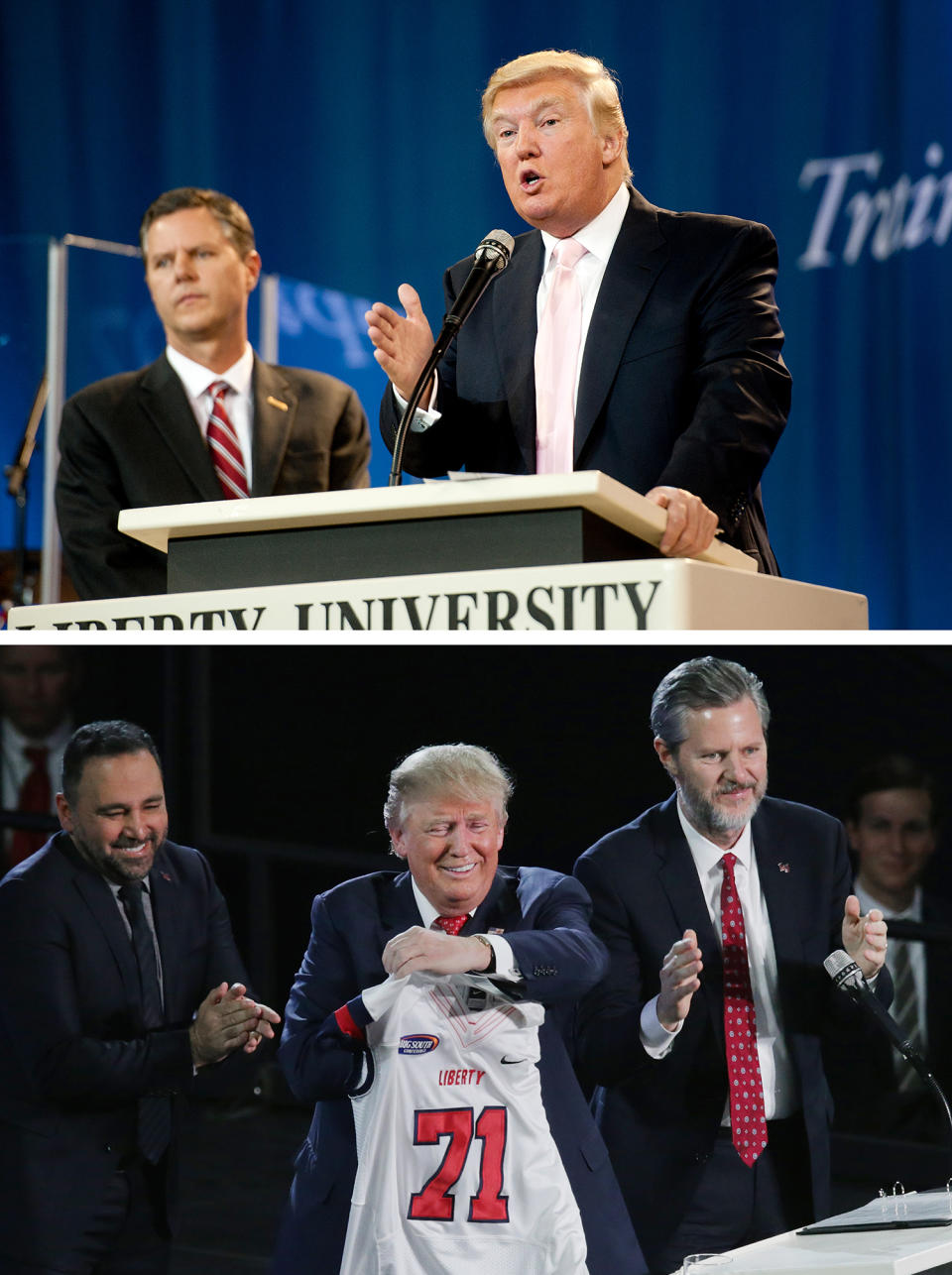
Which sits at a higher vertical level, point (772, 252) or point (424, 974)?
point (772, 252)

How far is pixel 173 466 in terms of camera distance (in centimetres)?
304

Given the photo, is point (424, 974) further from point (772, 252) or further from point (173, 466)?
point (173, 466)

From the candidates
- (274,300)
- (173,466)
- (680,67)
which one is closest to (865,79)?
(680,67)

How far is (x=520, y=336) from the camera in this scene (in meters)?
2.33

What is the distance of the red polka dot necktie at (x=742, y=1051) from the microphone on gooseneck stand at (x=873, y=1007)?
0.29 ft

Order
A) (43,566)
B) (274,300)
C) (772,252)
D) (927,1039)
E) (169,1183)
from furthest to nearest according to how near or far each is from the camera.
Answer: (274,300)
(43,566)
(772,252)
(169,1183)
(927,1039)

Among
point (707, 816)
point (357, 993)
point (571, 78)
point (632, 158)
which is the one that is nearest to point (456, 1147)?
point (357, 993)

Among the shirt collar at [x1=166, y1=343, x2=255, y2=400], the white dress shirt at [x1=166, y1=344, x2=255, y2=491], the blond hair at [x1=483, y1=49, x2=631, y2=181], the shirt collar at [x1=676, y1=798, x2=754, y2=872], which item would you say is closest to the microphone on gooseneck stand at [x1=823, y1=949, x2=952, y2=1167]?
the shirt collar at [x1=676, y1=798, x2=754, y2=872]

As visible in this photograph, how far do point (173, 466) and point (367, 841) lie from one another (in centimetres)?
158

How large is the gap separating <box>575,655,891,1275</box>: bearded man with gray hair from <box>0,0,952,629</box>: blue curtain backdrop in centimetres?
251

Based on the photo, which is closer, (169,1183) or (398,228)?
(169,1183)

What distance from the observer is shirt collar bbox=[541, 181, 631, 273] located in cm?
236

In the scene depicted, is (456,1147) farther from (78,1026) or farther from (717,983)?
(78,1026)

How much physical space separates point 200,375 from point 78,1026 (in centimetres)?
189
